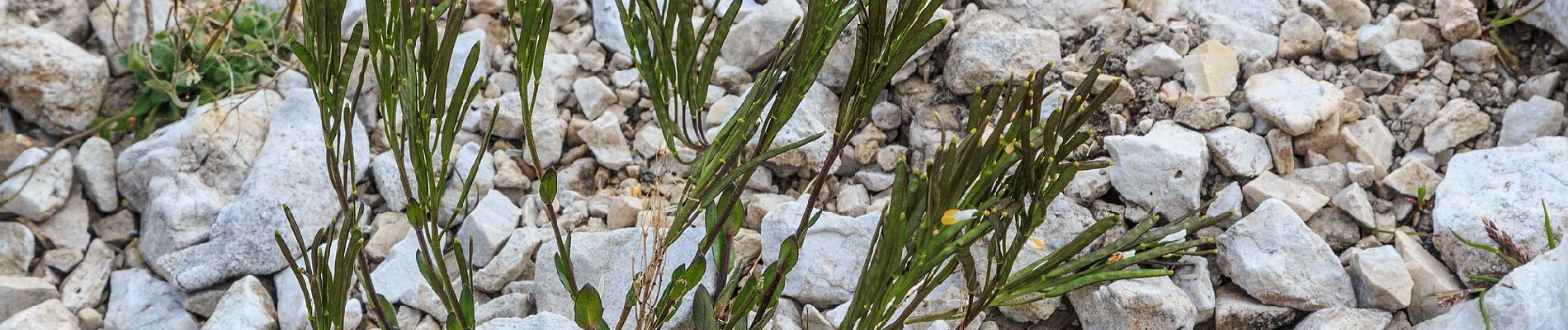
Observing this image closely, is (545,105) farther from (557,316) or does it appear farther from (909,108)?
(909,108)

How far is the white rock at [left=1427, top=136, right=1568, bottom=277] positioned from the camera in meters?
2.14

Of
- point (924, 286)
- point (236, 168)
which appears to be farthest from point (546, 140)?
point (924, 286)

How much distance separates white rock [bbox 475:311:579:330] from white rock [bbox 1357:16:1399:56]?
5.84ft

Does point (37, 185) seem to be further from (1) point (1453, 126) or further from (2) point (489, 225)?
(1) point (1453, 126)

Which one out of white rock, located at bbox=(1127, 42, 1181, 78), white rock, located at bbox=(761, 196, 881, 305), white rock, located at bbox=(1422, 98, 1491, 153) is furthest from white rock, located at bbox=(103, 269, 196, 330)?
white rock, located at bbox=(1422, 98, 1491, 153)

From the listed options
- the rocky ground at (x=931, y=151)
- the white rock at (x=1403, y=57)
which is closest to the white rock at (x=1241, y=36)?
the rocky ground at (x=931, y=151)

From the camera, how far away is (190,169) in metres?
2.70

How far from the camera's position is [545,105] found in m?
2.69

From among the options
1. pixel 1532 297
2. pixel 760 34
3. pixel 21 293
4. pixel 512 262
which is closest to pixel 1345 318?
pixel 1532 297

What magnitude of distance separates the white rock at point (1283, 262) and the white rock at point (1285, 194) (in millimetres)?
68

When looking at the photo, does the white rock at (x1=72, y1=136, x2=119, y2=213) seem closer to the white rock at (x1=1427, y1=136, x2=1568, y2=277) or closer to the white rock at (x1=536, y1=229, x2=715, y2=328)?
the white rock at (x1=536, y1=229, x2=715, y2=328)

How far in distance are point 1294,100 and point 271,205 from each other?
7.35ft

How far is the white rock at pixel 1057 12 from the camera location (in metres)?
2.57

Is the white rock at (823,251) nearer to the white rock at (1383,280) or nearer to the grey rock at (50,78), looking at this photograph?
the white rock at (1383,280)
